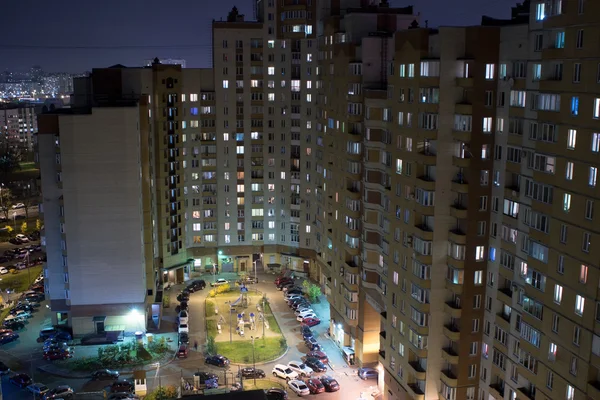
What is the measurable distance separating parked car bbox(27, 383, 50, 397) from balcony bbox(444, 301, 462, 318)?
33.7 m

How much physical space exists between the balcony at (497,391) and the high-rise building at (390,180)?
0.41ft

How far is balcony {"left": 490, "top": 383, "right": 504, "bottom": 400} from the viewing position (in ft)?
133

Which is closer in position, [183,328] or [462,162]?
[462,162]

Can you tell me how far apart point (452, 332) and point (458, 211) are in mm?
8127

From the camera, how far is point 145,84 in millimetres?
71250

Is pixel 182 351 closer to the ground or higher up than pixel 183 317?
closer to the ground

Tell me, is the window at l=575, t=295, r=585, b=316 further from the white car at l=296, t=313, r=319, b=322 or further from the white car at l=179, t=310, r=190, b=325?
the white car at l=179, t=310, r=190, b=325

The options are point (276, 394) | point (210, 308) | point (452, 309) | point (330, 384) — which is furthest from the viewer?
point (210, 308)

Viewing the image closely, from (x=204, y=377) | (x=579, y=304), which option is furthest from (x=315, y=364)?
(x=579, y=304)

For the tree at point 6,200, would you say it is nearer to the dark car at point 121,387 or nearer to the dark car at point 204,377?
the dark car at point 121,387

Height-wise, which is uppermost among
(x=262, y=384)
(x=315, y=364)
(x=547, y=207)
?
(x=547, y=207)

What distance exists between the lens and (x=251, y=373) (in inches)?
2203

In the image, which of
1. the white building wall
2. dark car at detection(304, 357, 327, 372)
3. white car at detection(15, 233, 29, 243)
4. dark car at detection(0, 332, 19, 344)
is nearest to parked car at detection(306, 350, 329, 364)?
dark car at detection(304, 357, 327, 372)

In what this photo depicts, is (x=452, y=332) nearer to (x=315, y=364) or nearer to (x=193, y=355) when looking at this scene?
(x=315, y=364)
